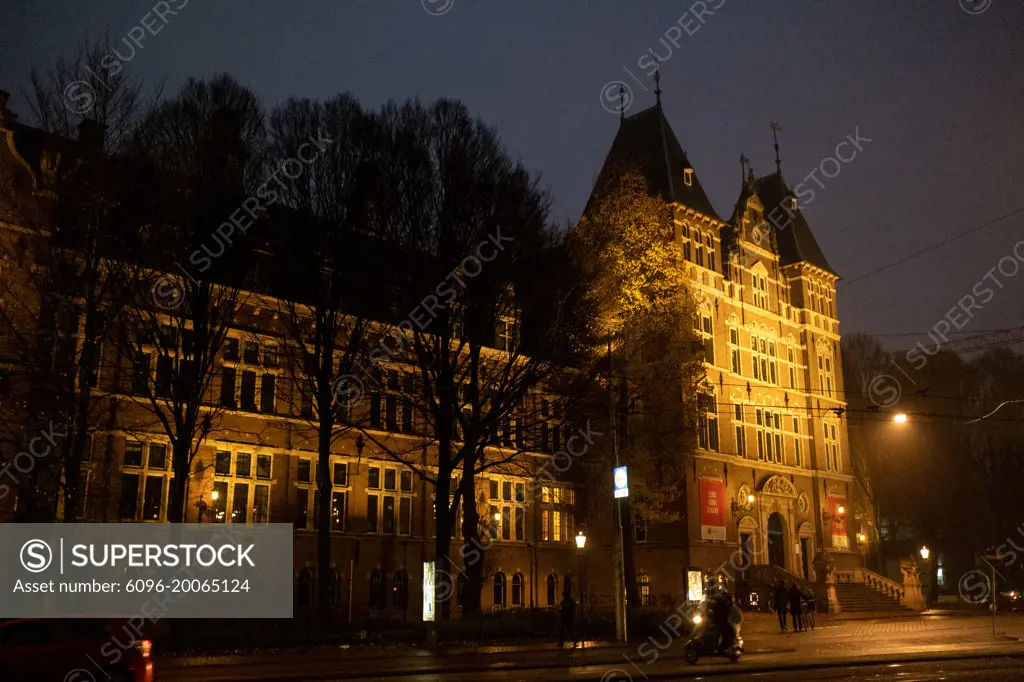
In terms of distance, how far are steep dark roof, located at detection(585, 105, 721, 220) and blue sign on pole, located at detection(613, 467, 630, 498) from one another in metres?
26.6

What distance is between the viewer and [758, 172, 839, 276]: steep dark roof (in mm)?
61188

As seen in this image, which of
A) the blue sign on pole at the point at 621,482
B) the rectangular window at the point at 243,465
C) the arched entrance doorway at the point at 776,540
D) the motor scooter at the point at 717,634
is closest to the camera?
the motor scooter at the point at 717,634

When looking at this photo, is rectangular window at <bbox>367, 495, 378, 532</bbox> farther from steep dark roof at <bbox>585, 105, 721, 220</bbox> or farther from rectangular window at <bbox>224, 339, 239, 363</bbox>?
steep dark roof at <bbox>585, 105, 721, 220</bbox>

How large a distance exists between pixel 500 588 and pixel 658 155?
84.1 ft

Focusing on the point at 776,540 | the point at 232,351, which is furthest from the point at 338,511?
the point at 776,540

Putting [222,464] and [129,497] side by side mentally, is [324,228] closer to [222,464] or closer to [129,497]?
[222,464]

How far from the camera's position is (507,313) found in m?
30.9

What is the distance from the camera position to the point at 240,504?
35.8 meters

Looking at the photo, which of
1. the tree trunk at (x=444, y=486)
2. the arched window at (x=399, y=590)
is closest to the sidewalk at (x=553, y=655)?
the tree trunk at (x=444, y=486)

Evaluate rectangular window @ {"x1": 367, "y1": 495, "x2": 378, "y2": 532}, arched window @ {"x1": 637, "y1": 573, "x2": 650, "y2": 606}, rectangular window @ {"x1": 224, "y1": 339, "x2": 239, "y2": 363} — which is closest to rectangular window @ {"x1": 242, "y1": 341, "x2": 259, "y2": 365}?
rectangular window @ {"x1": 224, "y1": 339, "x2": 239, "y2": 363}

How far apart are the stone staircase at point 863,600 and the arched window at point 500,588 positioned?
Answer: 59.5 ft

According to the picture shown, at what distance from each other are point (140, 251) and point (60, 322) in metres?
3.61

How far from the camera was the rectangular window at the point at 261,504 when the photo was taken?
36.1 m

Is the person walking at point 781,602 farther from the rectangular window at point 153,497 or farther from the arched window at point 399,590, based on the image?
the rectangular window at point 153,497
